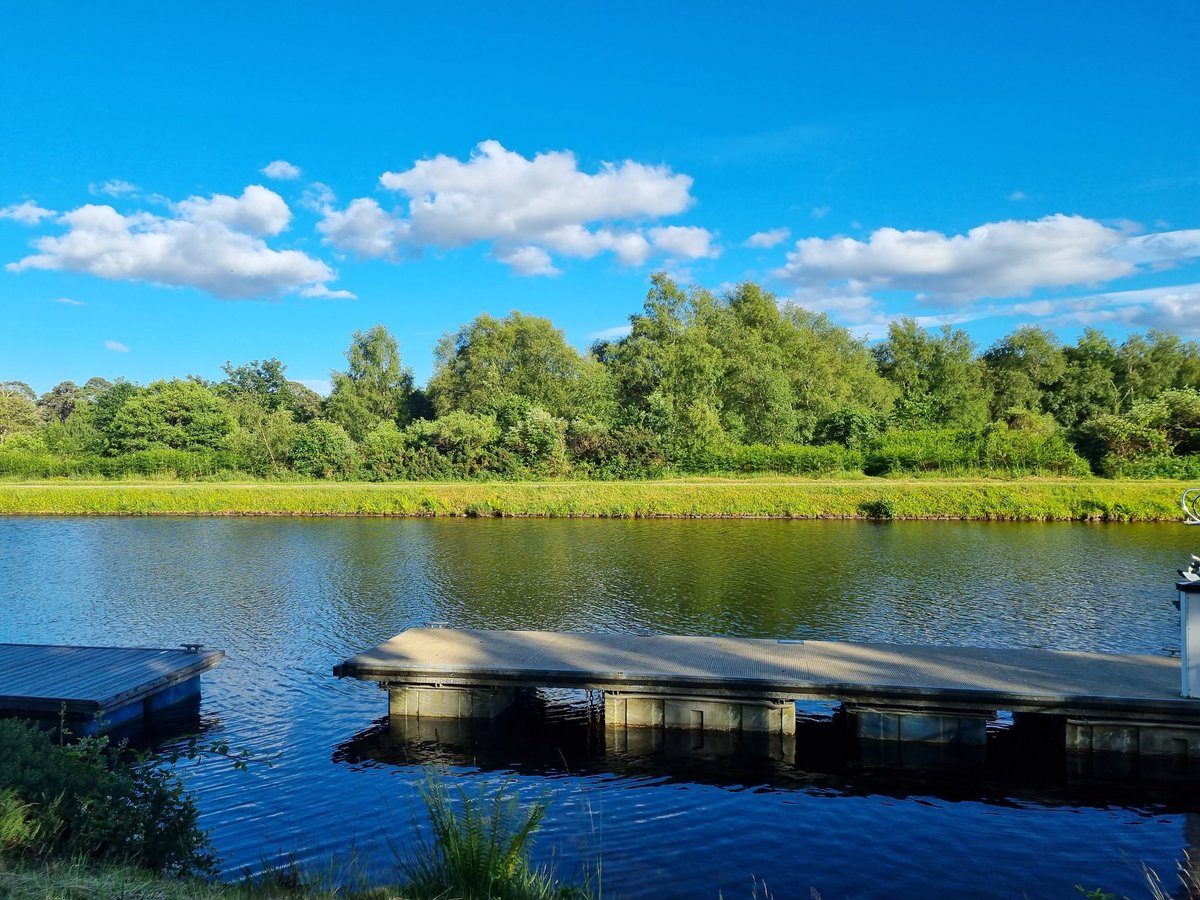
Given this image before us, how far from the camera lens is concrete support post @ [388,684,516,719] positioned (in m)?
13.6

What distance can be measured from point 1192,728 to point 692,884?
24.6 ft

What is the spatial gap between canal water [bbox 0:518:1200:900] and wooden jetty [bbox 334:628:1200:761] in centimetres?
62

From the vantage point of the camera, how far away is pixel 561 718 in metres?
14.0

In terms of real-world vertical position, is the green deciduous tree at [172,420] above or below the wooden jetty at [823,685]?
above

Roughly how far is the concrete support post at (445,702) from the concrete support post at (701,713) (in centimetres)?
191

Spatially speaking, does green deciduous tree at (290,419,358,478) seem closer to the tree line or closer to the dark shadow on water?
the tree line

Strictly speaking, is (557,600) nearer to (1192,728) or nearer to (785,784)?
(785,784)

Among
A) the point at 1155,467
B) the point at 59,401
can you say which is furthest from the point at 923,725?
the point at 59,401

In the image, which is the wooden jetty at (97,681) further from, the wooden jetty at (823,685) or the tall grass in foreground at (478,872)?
the tall grass in foreground at (478,872)

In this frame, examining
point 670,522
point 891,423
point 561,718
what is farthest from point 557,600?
point 891,423

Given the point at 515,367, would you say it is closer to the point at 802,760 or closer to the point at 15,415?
the point at 15,415

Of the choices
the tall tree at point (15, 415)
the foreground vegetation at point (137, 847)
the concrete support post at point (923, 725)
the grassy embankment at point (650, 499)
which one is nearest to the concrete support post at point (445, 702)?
the foreground vegetation at point (137, 847)

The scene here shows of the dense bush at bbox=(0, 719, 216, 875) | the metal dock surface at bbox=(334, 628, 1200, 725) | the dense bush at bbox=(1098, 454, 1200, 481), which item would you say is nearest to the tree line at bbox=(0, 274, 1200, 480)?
the dense bush at bbox=(1098, 454, 1200, 481)

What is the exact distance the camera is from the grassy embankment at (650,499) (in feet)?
140
